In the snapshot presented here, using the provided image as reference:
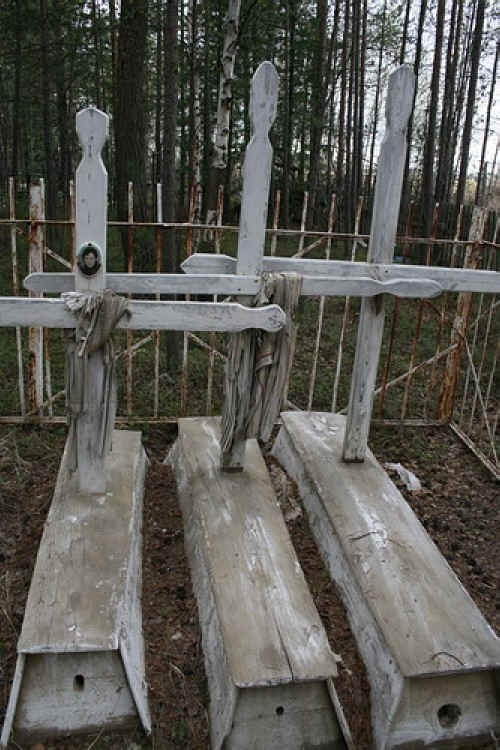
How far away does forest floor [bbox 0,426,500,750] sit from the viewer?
2656 mm

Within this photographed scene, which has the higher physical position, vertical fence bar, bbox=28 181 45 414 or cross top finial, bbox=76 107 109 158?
cross top finial, bbox=76 107 109 158

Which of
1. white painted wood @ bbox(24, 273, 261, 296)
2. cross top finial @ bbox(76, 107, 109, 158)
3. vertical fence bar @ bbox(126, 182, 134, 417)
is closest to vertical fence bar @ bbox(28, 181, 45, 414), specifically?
vertical fence bar @ bbox(126, 182, 134, 417)

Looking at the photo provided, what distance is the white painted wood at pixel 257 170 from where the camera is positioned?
308 cm

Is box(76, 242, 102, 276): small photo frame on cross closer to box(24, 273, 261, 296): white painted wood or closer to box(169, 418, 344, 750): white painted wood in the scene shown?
box(24, 273, 261, 296): white painted wood

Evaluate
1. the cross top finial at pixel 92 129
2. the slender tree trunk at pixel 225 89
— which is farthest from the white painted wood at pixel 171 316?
the slender tree trunk at pixel 225 89

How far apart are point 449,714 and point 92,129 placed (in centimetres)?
308

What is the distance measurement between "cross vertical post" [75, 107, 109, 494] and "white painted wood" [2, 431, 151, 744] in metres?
0.36

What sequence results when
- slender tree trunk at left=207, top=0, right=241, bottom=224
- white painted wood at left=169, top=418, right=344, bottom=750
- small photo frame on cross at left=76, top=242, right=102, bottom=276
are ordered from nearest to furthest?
white painted wood at left=169, top=418, right=344, bottom=750 < small photo frame on cross at left=76, top=242, right=102, bottom=276 < slender tree trunk at left=207, top=0, right=241, bottom=224

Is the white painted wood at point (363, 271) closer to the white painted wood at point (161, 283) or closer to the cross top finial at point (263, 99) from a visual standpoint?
the white painted wood at point (161, 283)

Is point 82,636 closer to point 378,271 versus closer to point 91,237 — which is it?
point 91,237

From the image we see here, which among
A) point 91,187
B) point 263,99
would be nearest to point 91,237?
point 91,187

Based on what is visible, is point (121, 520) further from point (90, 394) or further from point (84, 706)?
point (84, 706)

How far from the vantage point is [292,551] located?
10.6 ft

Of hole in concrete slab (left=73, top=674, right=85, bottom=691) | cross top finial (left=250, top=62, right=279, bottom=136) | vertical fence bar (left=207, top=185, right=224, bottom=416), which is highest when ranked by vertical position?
cross top finial (left=250, top=62, right=279, bottom=136)
